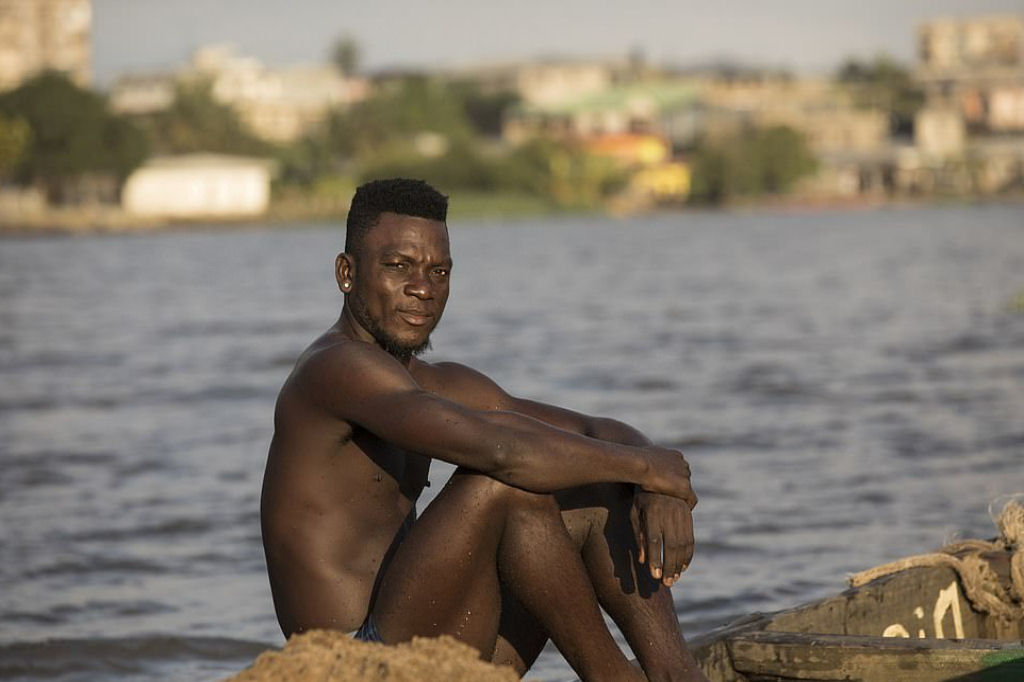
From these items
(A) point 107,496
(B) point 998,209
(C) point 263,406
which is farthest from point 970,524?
(B) point 998,209

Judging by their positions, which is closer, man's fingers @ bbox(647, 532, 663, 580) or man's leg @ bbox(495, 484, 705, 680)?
man's fingers @ bbox(647, 532, 663, 580)

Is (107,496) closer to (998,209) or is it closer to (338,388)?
(338,388)

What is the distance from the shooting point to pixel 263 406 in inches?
664

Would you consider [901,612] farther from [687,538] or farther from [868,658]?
[687,538]

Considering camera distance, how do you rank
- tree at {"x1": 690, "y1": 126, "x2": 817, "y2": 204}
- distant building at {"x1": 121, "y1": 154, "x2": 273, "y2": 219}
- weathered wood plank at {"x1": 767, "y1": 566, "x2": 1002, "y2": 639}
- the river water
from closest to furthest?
weathered wood plank at {"x1": 767, "y1": 566, "x2": 1002, "y2": 639}
the river water
distant building at {"x1": 121, "y1": 154, "x2": 273, "y2": 219}
tree at {"x1": 690, "y1": 126, "x2": 817, "y2": 204}

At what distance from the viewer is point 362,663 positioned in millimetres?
3002

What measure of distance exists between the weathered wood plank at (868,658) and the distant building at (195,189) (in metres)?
89.8

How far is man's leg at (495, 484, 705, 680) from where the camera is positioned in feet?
12.8

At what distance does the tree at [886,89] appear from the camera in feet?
467

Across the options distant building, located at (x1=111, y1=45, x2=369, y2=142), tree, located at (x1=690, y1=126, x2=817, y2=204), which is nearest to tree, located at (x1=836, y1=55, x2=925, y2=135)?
tree, located at (x1=690, y1=126, x2=817, y2=204)

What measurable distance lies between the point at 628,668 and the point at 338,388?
0.93 m

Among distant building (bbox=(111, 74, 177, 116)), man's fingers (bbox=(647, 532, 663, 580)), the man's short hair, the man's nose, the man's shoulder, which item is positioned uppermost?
distant building (bbox=(111, 74, 177, 116))

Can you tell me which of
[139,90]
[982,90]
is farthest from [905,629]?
[139,90]

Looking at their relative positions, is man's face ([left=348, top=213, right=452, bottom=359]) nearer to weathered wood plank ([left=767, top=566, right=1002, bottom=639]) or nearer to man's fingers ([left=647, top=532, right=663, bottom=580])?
man's fingers ([left=647, top=532, right=663, bottom=580])
